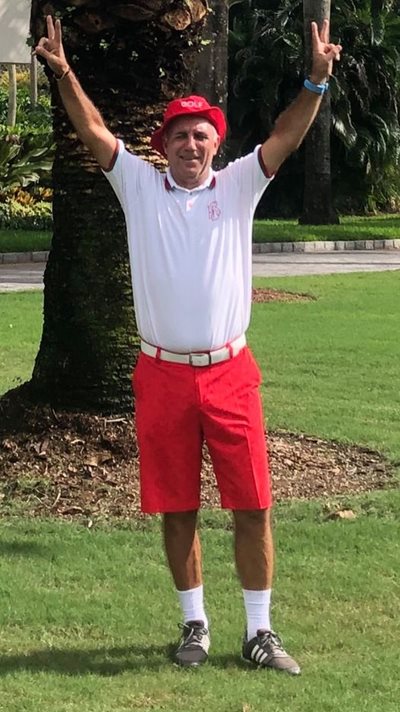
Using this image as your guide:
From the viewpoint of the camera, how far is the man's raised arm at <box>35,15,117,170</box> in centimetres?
463

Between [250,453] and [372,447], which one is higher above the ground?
[250,453]

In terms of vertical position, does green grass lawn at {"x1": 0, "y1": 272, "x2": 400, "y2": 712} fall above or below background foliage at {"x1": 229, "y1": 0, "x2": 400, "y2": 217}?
below

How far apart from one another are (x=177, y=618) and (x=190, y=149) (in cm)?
186

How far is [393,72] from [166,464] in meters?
31.0

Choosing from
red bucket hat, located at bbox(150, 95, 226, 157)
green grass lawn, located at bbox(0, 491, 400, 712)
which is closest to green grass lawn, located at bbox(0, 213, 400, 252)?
green grass lawn, located at bbox(0, 491, 400, 712)

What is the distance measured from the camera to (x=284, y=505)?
6.68 metres

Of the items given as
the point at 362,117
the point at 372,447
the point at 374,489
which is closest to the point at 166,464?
the point at 374,489

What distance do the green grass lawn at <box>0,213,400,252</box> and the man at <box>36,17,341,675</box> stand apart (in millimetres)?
17572

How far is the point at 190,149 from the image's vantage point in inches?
179

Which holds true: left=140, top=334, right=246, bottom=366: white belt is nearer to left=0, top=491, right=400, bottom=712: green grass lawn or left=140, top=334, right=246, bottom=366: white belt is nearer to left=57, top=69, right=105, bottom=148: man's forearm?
left=57, top=69, right=105, bottom=148: man's forearm

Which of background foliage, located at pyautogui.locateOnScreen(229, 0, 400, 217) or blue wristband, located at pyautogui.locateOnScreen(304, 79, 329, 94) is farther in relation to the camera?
background foliage, located at pyautogui.locateOnScreen(229, 0, 400, 217)

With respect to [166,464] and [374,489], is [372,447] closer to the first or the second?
[374,489]

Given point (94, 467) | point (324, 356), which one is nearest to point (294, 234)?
point (324, 356)

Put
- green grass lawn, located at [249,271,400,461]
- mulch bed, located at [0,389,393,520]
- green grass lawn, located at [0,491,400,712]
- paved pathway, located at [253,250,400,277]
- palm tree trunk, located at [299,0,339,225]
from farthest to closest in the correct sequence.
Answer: palm tree trunk, located at [299,0,339,225], paved pathway, located at [253,250,400,277], green grass lawn, located at [249,271,400,461], mulch bed, located at [0,389,393,520], green grass lawn, located at [0,491,400,712]
